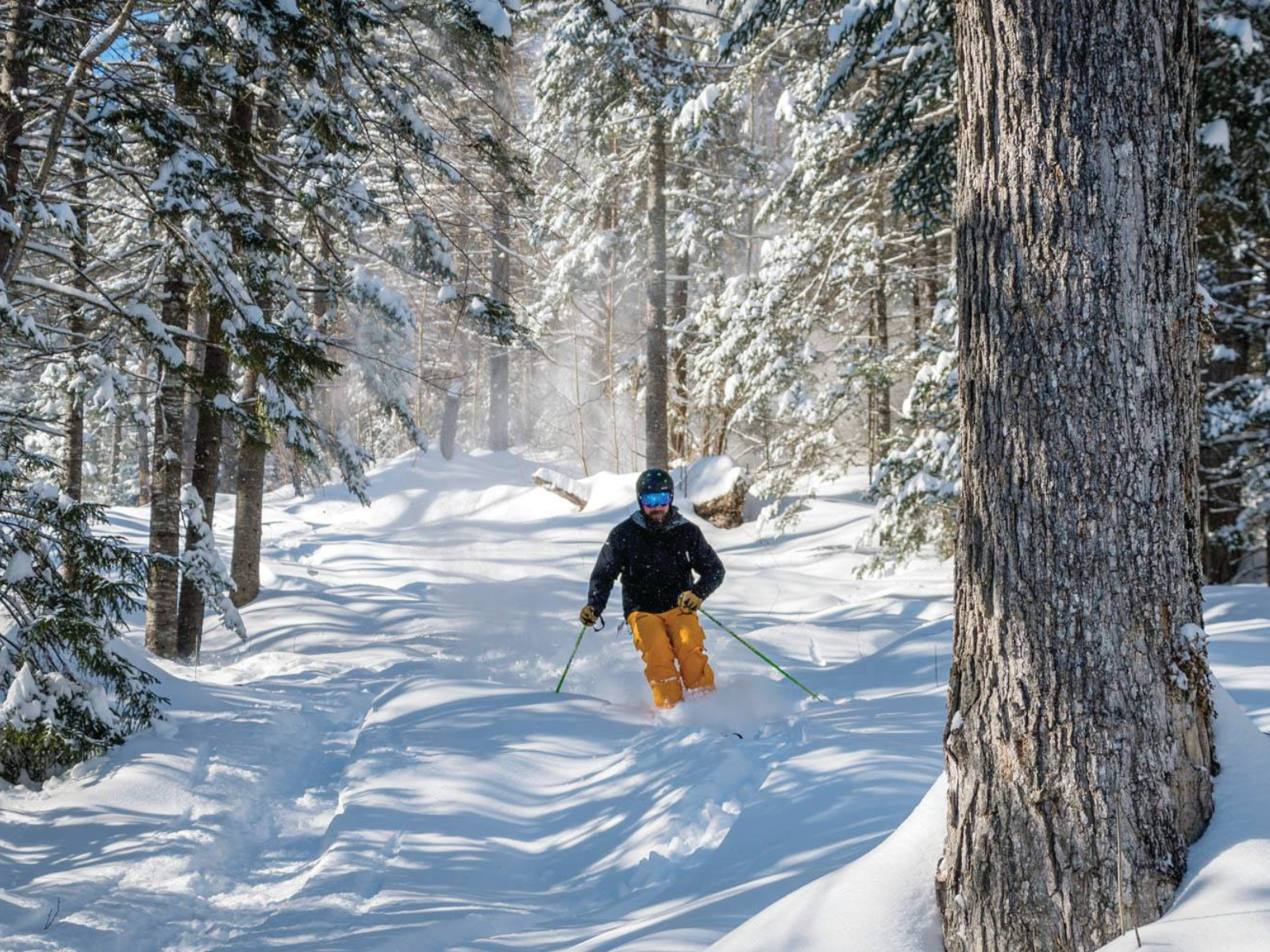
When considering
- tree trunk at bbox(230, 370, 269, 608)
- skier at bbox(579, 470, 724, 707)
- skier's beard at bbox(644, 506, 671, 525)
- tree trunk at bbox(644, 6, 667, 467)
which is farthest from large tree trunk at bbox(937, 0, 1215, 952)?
tree trunk at bbox(644, 6, 667, 467)

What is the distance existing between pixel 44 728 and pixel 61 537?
4.46 ft

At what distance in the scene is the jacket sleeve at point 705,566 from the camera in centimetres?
719

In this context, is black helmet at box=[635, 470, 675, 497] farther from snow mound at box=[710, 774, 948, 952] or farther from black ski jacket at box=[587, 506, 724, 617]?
snow mound at box=[710, 774, 948, 952]

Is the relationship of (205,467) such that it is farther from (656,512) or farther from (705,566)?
(705,566)

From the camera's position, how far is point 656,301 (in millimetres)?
16422

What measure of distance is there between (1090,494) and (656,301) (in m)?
14.5

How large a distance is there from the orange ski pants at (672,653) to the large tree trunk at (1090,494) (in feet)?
14.3

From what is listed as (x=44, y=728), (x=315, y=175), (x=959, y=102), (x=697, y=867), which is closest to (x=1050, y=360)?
(x=959, y=102)

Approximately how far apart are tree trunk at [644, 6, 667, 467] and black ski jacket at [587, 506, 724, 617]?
8.54 meters

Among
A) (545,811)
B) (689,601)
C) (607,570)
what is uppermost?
(607,570)

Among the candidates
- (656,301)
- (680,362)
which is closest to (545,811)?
(656,301)

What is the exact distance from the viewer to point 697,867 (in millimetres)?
3932

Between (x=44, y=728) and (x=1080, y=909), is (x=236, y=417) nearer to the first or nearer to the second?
(x=44, y=728)

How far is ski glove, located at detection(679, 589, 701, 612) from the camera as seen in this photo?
689cm
